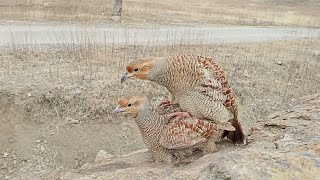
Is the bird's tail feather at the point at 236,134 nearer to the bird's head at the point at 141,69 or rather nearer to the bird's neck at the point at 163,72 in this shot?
the bird's neck at the point at 163,72

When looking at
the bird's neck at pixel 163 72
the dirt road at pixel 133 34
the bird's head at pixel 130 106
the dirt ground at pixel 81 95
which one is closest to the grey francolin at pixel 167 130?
the bird's head at pixel 130 106

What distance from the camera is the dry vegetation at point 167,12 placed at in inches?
776

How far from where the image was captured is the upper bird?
15.0 ft

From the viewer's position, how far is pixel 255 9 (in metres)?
30.6

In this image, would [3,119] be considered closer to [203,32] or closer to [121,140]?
[121,140]

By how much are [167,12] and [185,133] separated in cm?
1983

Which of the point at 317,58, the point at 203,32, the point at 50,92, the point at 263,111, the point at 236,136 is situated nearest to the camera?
the point at 236,136

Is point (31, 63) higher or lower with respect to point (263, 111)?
higher

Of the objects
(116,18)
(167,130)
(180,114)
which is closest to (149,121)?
(167,130)

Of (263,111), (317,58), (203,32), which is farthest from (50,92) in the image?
(203,32)

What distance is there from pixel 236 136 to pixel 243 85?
653 cm

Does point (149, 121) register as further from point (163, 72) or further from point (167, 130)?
point (163, 72)

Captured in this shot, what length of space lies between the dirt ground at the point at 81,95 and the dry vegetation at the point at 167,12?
22.8 feet

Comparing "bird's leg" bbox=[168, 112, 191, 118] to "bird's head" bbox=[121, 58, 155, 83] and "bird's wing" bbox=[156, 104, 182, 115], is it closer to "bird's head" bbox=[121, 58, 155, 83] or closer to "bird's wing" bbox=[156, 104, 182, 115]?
"bird's wing" bbox=[156, 104, 182, 115]
